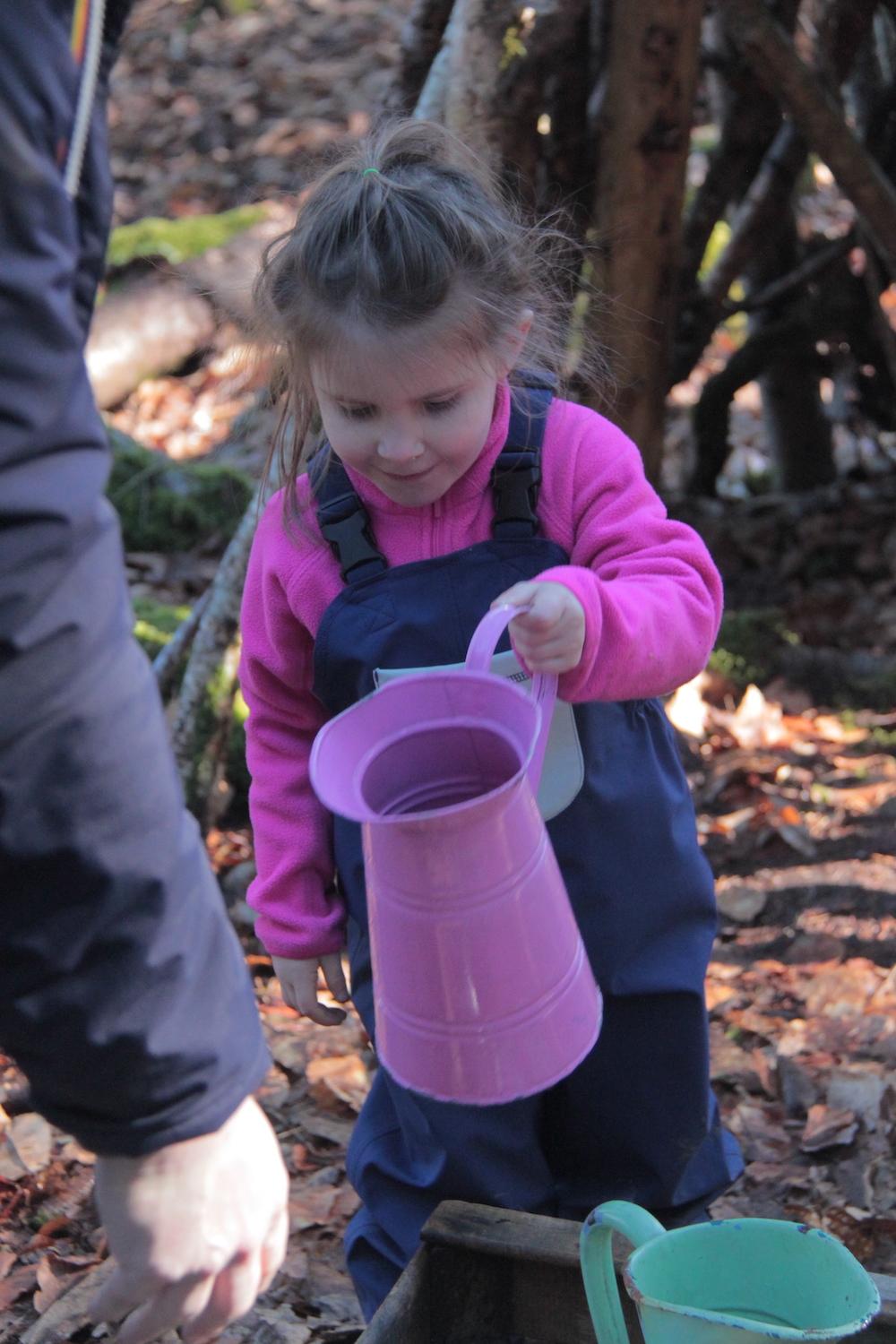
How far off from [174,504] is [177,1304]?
4.54 meters

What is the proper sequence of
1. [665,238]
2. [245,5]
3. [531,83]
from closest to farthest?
1. [531,83]
2. [665,238]
3. [245,5]

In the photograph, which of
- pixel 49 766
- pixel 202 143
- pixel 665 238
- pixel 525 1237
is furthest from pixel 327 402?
pixel 202 143

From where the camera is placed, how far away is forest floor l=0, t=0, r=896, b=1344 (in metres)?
2.53

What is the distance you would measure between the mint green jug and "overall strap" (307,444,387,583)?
88cm

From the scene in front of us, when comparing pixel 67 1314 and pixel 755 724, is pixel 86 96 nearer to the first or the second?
pixel 67 1314

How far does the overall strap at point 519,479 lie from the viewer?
1.97 m

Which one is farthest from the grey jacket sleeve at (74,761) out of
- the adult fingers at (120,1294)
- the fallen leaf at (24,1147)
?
the fallen leaf at (24,1147)

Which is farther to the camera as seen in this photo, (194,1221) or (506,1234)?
(506,1234)

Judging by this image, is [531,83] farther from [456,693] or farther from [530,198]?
[456,693]

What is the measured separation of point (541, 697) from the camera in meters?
1.68

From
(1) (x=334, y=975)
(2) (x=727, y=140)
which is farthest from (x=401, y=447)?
(2) (x=727, y=140)

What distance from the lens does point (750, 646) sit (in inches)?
191

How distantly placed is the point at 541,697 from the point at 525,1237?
0.86 m

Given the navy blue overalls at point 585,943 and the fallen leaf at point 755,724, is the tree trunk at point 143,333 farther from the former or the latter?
the navy blue overalls at point 585,943
